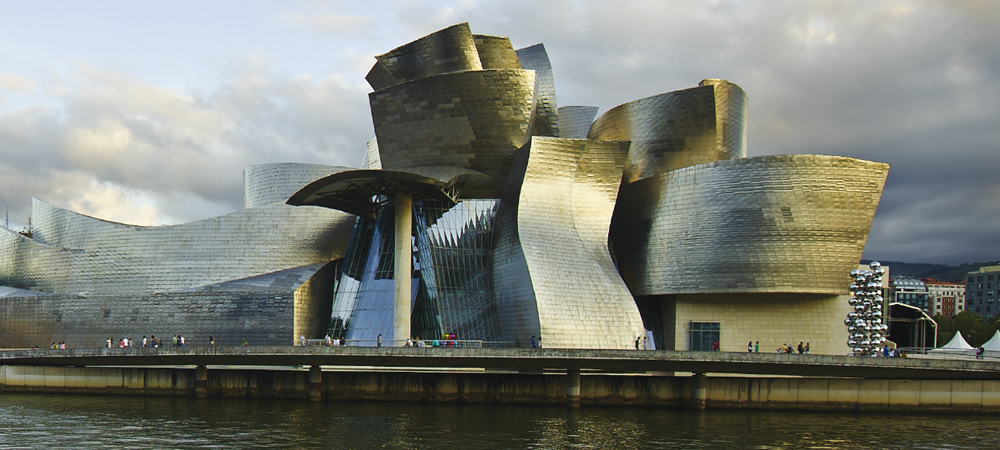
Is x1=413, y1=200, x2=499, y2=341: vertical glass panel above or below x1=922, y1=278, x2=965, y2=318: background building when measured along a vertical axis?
above

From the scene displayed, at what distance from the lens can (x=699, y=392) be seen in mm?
28453

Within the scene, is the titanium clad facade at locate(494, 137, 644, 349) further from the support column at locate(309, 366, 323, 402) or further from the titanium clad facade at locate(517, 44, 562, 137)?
the support column at locate(309, 366, 323, 402)

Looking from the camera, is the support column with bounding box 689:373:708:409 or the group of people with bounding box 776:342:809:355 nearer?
the support column with bounding box 689:373:708:409

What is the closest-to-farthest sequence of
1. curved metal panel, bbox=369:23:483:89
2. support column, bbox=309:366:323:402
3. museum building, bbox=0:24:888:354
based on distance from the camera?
1. support column, bbox=309:366:323:402
2. museum building, bbox=0:24:888:354
3. curved metal panel, bbox=369:23:483:89

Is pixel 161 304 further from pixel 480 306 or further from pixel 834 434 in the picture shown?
pixel 834 434

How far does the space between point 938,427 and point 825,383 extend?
458cm

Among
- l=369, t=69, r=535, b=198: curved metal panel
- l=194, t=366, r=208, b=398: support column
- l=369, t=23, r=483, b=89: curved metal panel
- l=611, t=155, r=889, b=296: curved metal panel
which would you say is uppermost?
l=369, t=23, r=483, b=89: curved metal panel

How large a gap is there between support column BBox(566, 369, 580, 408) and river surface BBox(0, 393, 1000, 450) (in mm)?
428

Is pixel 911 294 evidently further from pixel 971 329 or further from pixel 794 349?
pixel 794 349

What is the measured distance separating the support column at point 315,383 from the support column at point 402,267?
644 cm

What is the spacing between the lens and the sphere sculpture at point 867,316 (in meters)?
32.8

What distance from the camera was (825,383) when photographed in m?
28.6

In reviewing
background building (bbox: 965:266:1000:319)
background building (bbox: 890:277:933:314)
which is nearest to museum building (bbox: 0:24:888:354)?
background building (bbox: 965:266:1000:319)

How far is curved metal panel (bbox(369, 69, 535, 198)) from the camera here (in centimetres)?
3816
